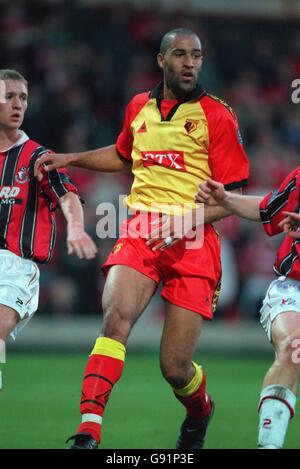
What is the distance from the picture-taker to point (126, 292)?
5.75 metres

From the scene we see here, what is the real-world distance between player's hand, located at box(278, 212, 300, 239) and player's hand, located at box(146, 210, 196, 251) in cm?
90

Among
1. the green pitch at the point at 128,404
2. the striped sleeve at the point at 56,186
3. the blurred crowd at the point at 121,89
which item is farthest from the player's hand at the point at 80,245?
the blurred crowd at the point at 121,89

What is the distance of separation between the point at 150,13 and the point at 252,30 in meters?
2.07

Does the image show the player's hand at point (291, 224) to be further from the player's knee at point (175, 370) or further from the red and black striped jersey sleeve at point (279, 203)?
the player's knee at point (175, 370)

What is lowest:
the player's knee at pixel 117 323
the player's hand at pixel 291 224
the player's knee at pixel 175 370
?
the player's knee at pixel 175 370

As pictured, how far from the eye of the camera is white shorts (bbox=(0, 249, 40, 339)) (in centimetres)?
585

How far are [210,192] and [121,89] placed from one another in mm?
9470

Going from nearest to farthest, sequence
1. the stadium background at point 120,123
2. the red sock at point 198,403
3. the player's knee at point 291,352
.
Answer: the player's knee at point 291,352
the red sock at point 198,403
the stadium background at point 120,123

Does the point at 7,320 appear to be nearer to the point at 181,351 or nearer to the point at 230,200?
the point at 181,351

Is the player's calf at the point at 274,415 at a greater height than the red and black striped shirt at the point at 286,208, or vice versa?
the red and black striped shirt at the point at 286,208

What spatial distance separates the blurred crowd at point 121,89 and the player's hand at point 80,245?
6964mm

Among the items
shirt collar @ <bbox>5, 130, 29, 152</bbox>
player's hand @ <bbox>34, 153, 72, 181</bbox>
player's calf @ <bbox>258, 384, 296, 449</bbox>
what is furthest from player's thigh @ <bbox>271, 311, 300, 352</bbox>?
shirt collar @ <bbox>5, 130, 29, 152</bbox>

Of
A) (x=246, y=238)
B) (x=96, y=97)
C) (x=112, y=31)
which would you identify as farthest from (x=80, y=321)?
(x=112, y=31)

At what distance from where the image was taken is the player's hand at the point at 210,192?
5305 mm
